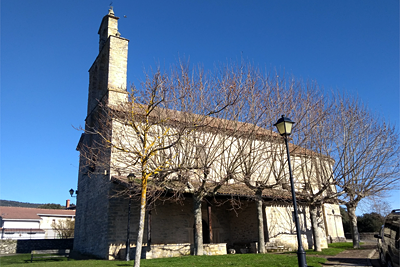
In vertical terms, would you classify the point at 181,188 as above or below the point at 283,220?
above

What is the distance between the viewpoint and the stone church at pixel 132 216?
48.0 ft

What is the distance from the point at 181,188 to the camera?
466 inches

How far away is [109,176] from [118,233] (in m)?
2.85

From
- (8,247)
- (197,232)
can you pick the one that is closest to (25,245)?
(8,247)

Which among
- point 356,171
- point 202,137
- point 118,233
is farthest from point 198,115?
point 356,171

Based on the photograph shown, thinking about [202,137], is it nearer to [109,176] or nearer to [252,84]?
[252,84]

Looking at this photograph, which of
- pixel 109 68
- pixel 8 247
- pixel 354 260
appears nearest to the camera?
pixel 354 260

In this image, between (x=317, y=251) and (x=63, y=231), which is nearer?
(x=317, y=251)

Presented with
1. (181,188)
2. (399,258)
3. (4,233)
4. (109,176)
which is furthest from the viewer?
(4,233)

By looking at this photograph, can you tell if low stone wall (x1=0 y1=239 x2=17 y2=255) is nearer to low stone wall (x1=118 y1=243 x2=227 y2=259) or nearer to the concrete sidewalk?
low stone wall (x1=118 y1=243 x2=227 y2=259)

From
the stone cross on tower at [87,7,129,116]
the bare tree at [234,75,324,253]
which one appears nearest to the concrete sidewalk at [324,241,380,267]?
the bare tree at [234,75,324,253]

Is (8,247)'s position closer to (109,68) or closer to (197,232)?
(109,68)

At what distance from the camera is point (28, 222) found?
129 ft

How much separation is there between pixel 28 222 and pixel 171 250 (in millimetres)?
35104
